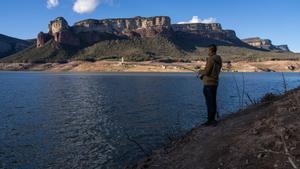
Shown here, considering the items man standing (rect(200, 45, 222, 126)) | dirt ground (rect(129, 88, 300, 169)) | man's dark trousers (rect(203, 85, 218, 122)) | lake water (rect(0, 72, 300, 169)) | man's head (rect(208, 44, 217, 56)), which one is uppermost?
man's head (rect(208, 44, 217, 56))

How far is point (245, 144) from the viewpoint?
11.2 metres

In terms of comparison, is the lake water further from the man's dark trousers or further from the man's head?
the man's head

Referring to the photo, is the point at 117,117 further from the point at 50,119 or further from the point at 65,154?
the point at 65,154

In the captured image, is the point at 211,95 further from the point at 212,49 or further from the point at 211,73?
the point at 212,49

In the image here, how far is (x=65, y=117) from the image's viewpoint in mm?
33688

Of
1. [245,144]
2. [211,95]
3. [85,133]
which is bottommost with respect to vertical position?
[85,133]

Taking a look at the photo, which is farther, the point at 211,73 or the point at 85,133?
the point at 85,133

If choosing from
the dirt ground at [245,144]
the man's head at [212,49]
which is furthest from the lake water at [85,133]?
the man's head at [212,49]

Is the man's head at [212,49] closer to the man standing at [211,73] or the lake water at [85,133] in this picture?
the man standing at [211,73]

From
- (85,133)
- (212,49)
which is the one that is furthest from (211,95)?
(85,133)

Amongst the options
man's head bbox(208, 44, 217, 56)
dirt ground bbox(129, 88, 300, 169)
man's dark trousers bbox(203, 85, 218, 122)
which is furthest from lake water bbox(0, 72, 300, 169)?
man's head bbox(208, 44, 217, 56)

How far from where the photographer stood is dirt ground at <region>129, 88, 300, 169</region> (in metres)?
9.76

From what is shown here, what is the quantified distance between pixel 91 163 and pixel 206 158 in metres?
7.70

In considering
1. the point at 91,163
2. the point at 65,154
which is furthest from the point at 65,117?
the point at 91,163
